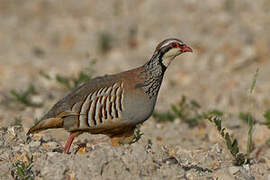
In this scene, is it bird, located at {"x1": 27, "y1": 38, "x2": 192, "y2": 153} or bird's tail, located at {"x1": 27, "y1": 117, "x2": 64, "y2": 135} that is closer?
bird, located at {"x1": 27, "y1": 38, "x2": 192, "y2": 153}

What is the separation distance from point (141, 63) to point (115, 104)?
5976mm

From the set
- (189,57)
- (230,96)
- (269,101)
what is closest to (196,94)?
(230,96)

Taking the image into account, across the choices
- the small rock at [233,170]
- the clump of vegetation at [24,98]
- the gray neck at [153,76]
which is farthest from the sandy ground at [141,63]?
the gray neck at [153,76]

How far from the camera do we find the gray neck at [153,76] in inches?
192

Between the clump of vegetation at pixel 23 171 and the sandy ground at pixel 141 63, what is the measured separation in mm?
32

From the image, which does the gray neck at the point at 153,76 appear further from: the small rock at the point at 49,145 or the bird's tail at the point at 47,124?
the small rock at the point at 49,145

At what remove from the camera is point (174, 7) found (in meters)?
12.6

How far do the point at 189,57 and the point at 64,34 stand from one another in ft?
10.3

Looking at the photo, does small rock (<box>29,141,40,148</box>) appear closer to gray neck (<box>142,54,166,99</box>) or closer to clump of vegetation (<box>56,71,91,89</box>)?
gray neck (<box>142,54,166,99</box>)

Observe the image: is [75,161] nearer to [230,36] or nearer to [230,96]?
[230,96]

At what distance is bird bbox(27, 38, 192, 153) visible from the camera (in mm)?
4711

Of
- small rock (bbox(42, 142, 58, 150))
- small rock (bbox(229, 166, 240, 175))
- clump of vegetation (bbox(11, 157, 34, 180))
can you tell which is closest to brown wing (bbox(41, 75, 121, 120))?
small rock (bbox(42, 142, 58, 150))

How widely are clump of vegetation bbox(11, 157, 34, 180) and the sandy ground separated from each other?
32 millimetres

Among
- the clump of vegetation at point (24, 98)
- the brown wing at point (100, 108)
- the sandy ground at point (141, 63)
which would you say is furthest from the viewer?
the clump of vegetation at point (24, 98)
